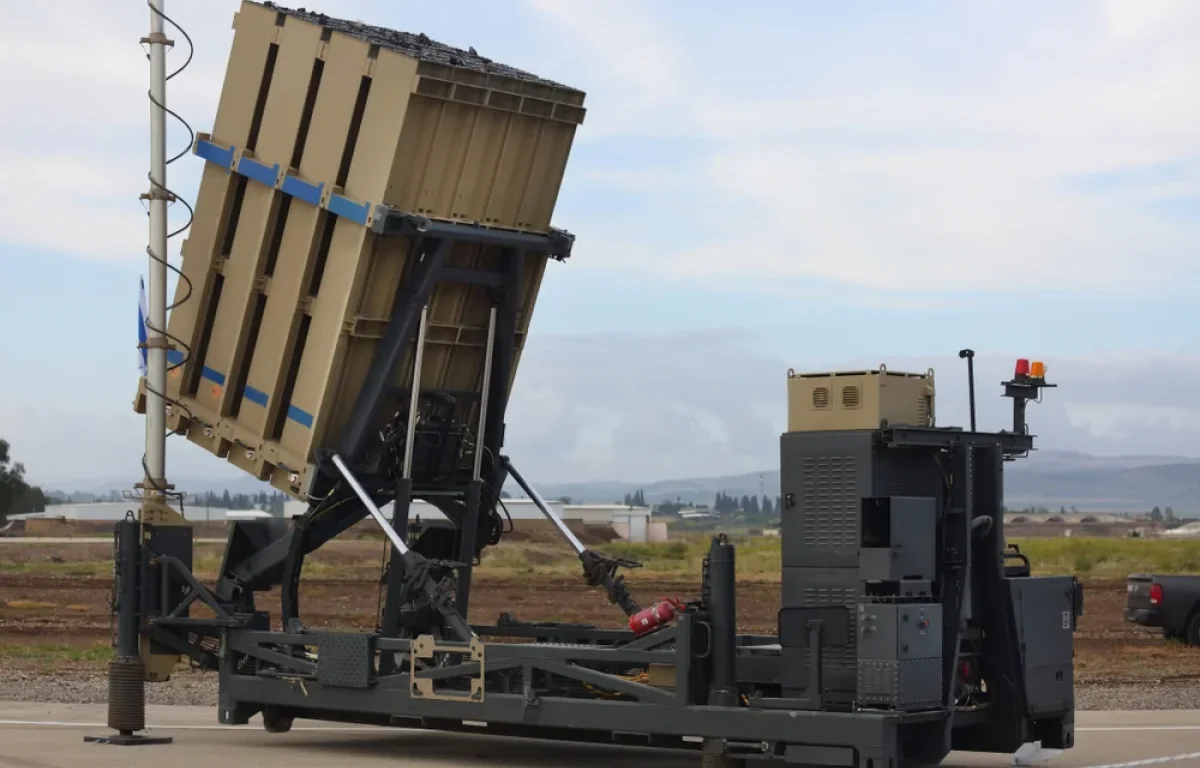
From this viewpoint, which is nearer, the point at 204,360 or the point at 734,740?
the point at 734,740

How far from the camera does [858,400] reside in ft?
40.5

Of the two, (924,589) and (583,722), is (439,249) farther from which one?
(924,589)

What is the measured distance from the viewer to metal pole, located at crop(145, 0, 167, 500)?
15.6 m

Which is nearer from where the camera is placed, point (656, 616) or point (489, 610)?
point (656, 616)

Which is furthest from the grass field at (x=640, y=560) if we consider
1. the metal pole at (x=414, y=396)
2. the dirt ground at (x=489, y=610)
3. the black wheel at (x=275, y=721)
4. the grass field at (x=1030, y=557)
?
the metal pole at (x=414, y=396)

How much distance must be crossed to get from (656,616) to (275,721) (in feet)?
13.9

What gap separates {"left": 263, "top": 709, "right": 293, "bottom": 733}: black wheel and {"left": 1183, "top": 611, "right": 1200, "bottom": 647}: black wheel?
16533mm

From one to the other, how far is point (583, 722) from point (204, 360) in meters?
5.27

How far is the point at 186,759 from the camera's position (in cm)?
1383

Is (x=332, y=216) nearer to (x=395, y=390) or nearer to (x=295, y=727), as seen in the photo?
(x=395, y=390)

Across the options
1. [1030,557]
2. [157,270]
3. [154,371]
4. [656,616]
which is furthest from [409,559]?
[1030,557]

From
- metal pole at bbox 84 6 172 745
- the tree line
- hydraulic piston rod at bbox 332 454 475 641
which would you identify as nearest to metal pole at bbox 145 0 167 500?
metal pole at bbox 84 6 172 745

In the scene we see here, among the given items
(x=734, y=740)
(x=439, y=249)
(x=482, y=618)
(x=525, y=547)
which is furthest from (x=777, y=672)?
(x=525, y=547)

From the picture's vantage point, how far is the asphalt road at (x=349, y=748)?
13805 millimetres
